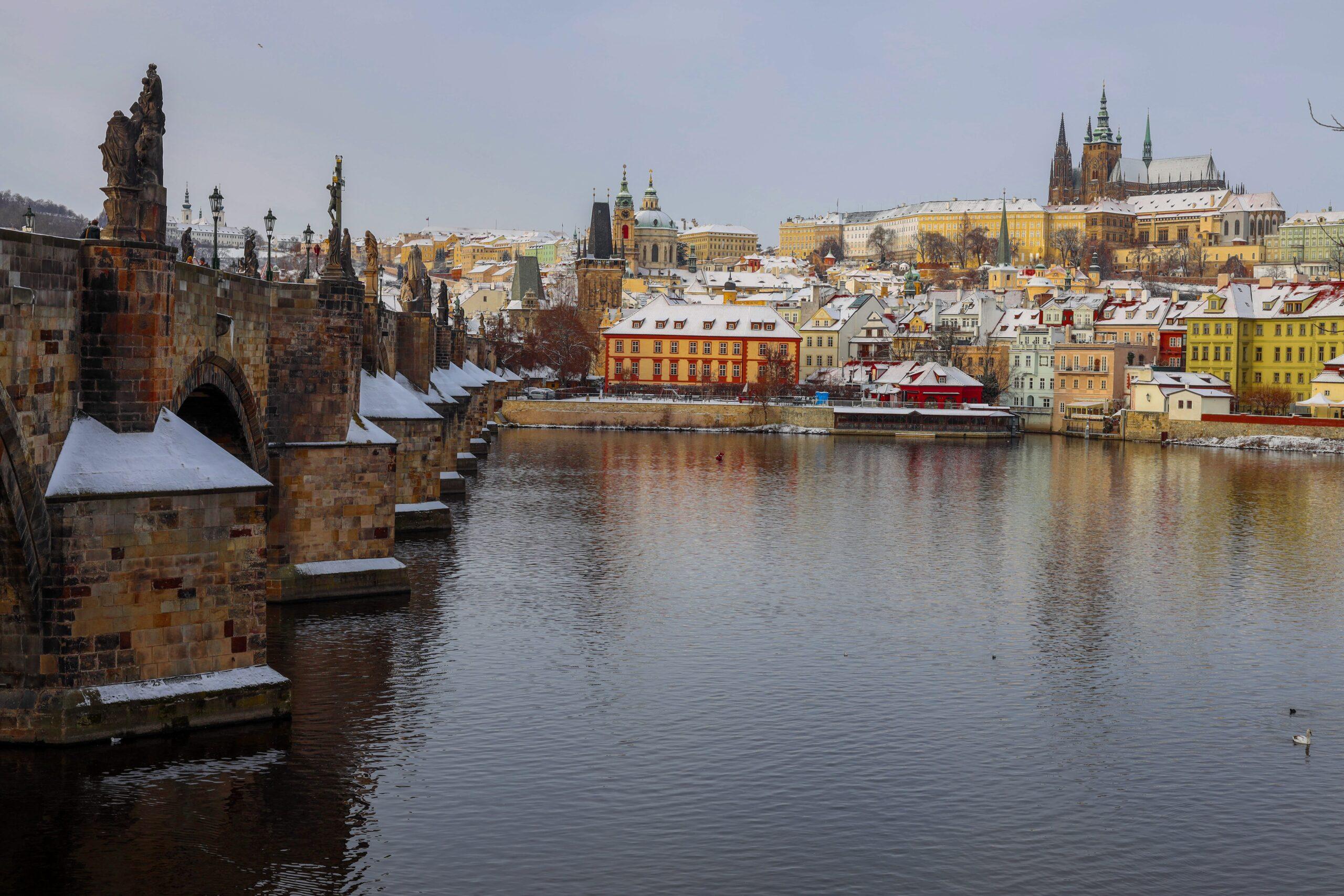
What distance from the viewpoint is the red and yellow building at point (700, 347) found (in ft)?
408

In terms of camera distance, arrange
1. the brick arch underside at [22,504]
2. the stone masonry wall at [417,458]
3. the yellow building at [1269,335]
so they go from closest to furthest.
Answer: the brick arch underside at [22,504] → the stone masonry wall at [417,458] → the yellow building at [1269,335]

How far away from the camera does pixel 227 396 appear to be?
96.3 feet

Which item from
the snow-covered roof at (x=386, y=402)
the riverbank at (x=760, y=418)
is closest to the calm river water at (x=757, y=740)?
the snow-covered roof at (x=386, y=402)

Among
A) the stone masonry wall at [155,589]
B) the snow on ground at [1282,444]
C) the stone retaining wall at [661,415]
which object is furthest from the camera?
the stone retaining wall at [661,415]

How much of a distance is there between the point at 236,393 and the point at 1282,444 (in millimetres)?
81234

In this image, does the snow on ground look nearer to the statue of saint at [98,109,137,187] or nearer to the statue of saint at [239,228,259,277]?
the statue of saint at [239,228,259,277]

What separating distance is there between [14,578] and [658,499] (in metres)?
40.0

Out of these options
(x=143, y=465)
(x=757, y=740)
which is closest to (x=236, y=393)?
(x=143, y=465)

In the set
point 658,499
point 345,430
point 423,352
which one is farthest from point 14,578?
point 658,499

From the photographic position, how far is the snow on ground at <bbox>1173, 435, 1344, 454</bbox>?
93438mm

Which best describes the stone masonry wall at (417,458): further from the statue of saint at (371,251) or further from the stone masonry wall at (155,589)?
the stone masonry wall at (155,589)

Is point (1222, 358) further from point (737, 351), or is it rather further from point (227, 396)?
point (227, 396)

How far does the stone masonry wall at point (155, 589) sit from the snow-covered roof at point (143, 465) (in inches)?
7.1

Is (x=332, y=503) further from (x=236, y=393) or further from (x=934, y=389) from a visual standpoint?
(x=934, y=389)
